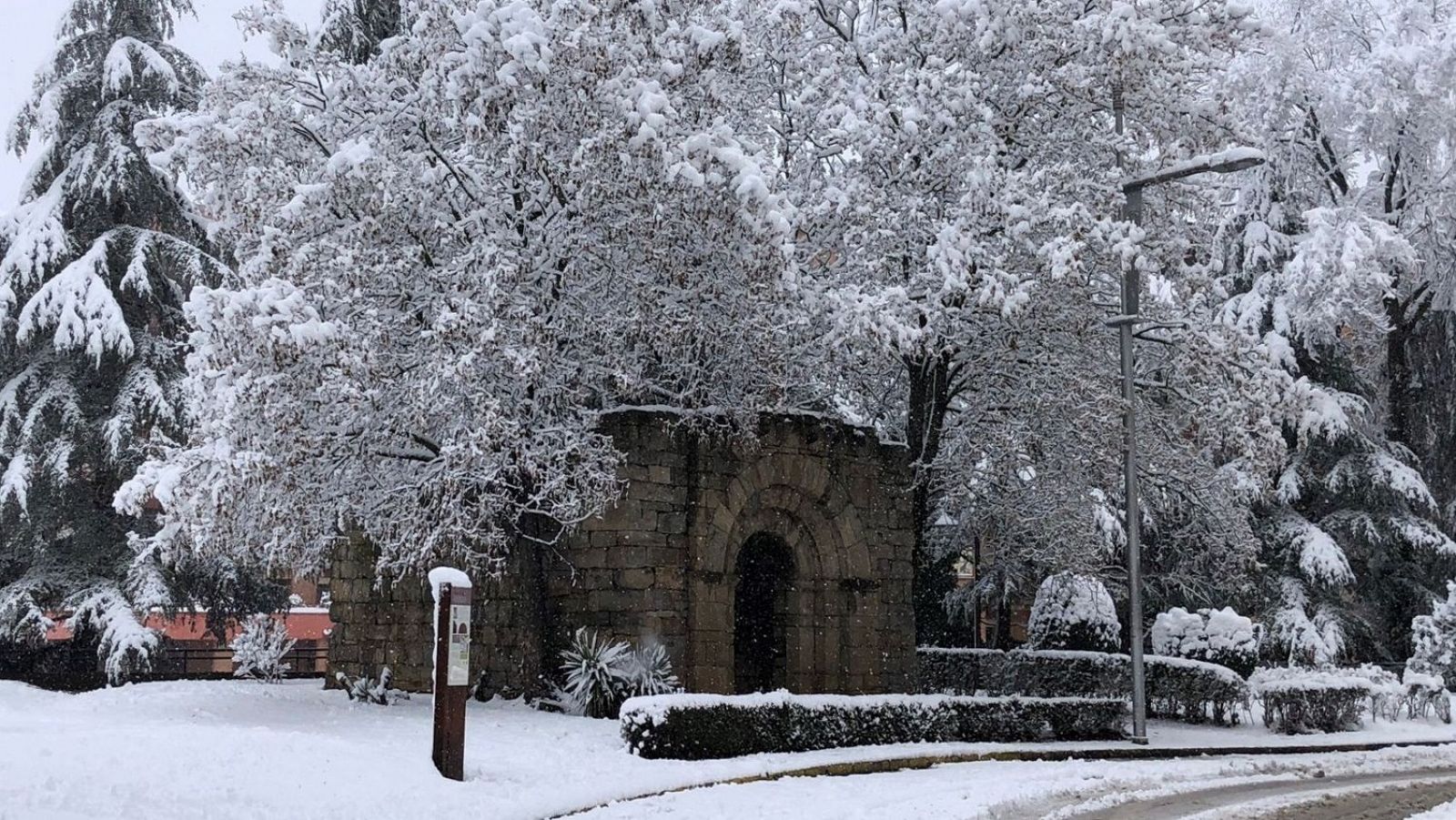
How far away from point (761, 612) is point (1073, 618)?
914 cm

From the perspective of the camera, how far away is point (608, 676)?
1791 centimetres

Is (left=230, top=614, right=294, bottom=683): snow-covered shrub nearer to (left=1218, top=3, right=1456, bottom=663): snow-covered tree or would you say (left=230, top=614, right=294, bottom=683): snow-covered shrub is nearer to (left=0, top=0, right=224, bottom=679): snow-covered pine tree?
(left=0, top=0, right=224, bottom=679): snow-covered pine tree

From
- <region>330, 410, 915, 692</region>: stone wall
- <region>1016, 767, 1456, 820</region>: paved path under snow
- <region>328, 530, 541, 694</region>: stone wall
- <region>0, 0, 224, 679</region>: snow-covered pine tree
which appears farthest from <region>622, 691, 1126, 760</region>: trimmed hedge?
<region>0, 0, 224, 679</region>: snow-covered pine tree

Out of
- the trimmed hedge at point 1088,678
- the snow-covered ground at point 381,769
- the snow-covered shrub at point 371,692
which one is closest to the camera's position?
the snow-covered ground at point 381,769

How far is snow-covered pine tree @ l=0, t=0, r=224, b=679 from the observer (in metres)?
26.1

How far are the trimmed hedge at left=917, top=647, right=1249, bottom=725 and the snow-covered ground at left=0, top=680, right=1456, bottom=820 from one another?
504cm

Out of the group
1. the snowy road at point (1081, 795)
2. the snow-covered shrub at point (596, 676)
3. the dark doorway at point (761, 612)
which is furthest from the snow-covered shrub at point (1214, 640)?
the snow-covered shrub at point (596, 676)

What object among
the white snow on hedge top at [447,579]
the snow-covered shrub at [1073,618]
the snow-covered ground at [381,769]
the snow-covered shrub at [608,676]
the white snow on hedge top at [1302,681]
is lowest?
the snow-covered ground at [381,769]

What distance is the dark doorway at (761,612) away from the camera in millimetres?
21359

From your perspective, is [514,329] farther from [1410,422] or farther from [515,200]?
[1410,422]

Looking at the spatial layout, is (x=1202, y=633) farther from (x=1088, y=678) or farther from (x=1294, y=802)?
(x=1294, y=802)

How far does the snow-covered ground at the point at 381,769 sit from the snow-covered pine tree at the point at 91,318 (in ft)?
23.8

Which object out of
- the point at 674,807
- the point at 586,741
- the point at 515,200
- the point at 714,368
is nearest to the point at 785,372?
the point at 714,368

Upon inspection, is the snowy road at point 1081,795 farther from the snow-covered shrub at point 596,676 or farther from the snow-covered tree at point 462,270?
the snow-covered tree at point 462,270
